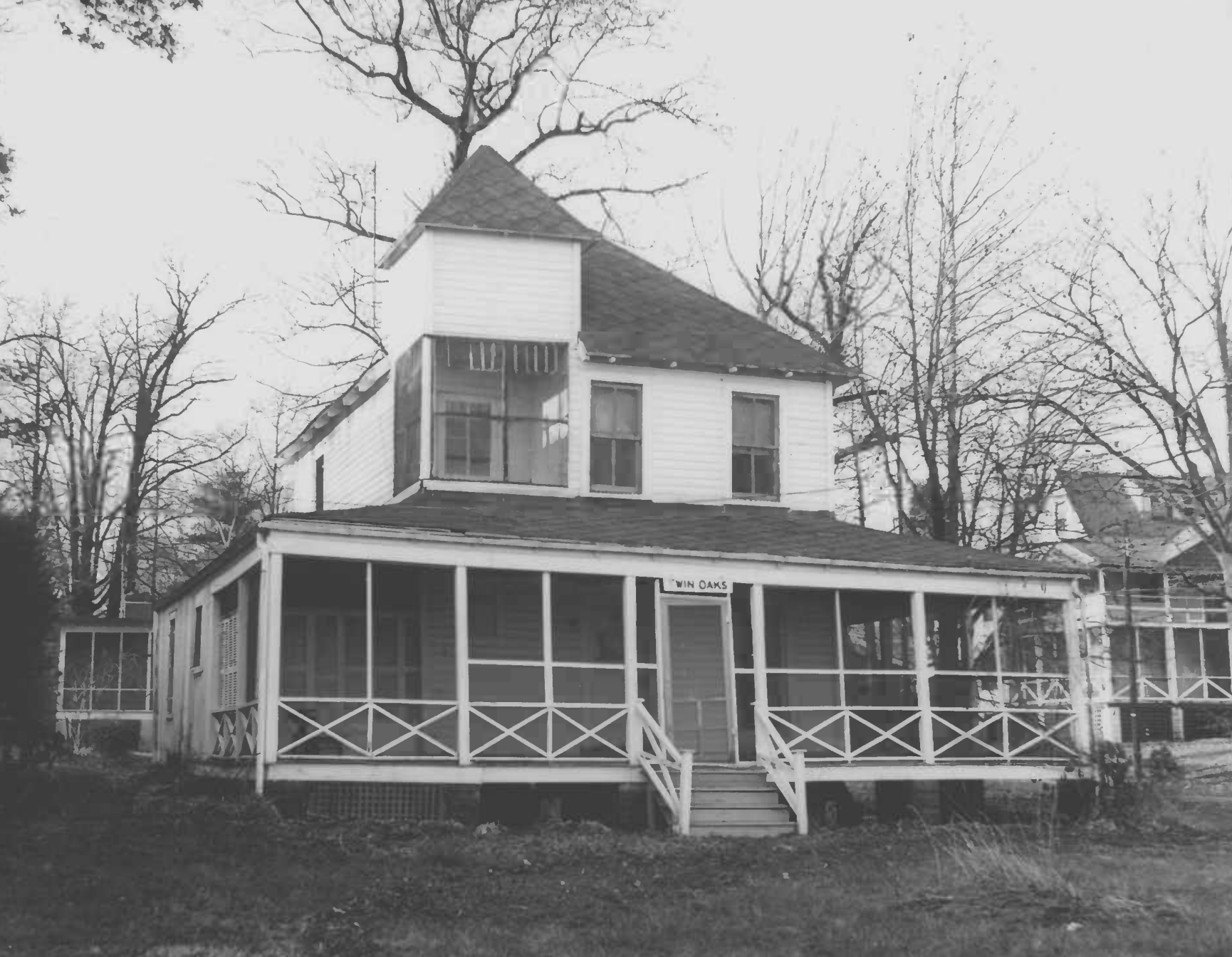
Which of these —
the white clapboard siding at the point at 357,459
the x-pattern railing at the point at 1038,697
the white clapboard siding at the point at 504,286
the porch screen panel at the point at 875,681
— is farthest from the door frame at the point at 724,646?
the white clapboard siding at the point at 357,459

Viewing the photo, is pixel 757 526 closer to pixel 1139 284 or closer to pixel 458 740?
pixel 458 740

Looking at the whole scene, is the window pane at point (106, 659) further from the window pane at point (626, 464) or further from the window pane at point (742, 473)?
the window pane at point (742, 473)

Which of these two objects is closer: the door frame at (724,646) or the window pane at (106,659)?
the door frame at (724,646)

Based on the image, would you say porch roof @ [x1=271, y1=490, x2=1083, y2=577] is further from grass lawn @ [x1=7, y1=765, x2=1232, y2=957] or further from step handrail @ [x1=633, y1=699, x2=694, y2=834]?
grass lawn @ [x1=7, y1=765, x2=1232, y2=957]

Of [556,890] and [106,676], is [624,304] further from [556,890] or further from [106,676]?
[106,676]

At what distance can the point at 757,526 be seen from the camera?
23078 mm

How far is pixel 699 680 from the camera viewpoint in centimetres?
2245

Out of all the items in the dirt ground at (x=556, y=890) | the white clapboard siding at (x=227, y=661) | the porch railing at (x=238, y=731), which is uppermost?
the white clapboard siding at (x=227, y=661)

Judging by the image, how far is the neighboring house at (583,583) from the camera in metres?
19.5

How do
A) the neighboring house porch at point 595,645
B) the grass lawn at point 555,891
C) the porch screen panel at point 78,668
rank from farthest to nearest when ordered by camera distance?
1. the porch screen panel at point 78,668
2. the neighboring house porch at point 595,645
3. the grass lawn at point 555,891

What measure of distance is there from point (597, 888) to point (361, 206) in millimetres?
25949

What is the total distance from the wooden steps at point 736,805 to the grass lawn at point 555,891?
0.79 meters

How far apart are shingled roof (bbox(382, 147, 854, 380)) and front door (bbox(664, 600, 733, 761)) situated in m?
4.05

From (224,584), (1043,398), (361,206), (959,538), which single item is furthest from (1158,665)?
(224,584)
